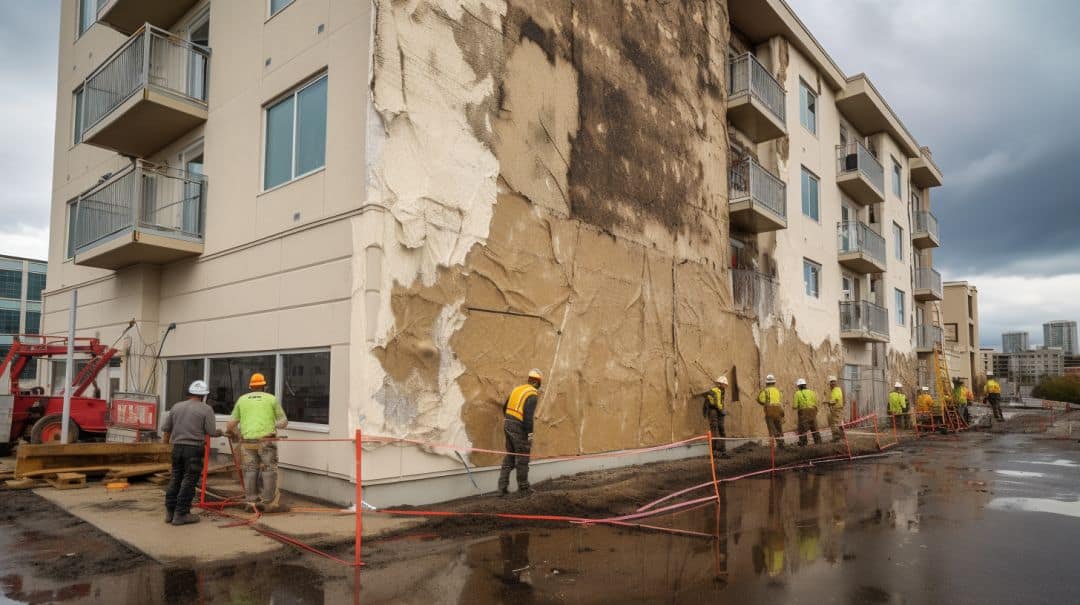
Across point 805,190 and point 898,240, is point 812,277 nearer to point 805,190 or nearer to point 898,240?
point 805,190

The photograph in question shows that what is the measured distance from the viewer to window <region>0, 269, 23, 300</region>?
175 ft

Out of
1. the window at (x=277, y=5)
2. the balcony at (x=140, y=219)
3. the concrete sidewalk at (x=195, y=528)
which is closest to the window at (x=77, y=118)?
the balcony at (x=140, y=219)

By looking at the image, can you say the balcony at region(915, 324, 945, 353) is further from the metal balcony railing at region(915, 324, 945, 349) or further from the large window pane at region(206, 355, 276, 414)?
the large window pane at region(206, 355, 276, 414)

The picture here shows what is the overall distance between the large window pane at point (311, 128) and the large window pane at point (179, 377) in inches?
182

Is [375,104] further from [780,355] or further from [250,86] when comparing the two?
[780,355]

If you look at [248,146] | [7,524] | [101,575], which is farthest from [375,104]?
[7,524]

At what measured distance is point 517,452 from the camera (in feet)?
33.4

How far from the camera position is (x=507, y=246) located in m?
11.0

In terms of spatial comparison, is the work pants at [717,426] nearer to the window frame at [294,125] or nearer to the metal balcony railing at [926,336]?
the window frame at [294,125]

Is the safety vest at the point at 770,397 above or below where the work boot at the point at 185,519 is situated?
above

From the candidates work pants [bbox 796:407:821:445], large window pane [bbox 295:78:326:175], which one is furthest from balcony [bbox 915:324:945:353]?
large window pane [bbox 295:78:326:175]

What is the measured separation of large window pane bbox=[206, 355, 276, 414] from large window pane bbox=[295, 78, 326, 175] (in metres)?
3.08

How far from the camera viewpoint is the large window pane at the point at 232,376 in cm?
1086

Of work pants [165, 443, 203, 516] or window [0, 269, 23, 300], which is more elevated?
window [0, 269, 23, 300]
